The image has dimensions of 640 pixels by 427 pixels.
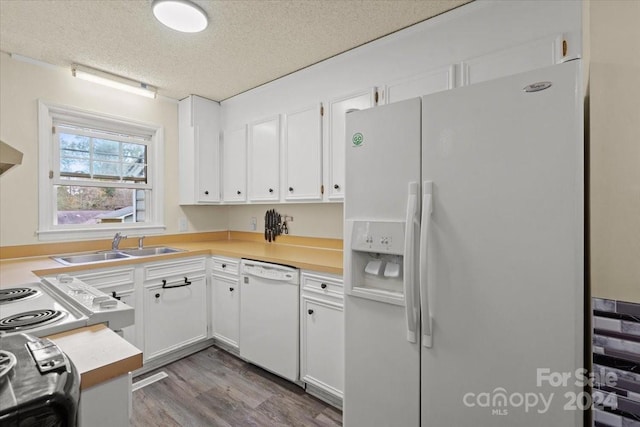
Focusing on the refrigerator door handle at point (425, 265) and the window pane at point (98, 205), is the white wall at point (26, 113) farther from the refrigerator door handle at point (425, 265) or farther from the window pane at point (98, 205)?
the refrigerator door handle at point (425, 265)

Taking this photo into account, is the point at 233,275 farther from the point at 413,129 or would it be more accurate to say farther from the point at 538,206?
the point at 538,206

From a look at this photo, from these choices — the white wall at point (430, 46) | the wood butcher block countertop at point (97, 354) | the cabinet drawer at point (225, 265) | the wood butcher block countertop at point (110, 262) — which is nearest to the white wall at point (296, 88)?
the white wall at point (430, 46)

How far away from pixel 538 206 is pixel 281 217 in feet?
7.73

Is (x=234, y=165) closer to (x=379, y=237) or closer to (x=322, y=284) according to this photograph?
(x=322, y=284)

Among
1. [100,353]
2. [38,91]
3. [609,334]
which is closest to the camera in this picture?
[100,353]

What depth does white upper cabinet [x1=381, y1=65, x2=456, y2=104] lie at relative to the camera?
182 centimetres

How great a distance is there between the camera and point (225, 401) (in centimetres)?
202

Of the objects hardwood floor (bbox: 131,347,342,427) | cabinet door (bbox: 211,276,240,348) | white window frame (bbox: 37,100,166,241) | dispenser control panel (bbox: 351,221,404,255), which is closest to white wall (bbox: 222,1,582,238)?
cabinet door (bbox: 211,276,240,348)

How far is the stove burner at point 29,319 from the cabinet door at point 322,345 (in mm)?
1313

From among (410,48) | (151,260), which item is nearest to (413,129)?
(410,48)

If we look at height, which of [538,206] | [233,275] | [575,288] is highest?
[538,206]

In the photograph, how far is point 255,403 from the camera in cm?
200

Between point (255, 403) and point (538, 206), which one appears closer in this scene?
point (538, 206)

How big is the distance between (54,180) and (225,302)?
1.73 meters
